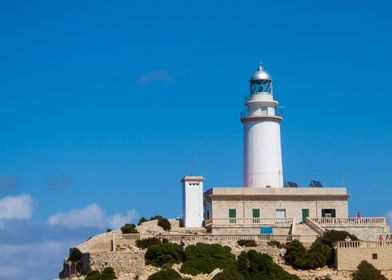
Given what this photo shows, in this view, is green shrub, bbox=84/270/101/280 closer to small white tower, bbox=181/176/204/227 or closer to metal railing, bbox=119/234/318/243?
metal railing, bbox=119/234/318/243

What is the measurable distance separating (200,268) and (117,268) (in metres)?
3.79

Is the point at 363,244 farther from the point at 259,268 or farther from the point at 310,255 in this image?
the point at 259,268

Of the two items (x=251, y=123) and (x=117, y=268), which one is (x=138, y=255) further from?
(x=251, y=123)

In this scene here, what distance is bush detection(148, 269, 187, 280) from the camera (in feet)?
157

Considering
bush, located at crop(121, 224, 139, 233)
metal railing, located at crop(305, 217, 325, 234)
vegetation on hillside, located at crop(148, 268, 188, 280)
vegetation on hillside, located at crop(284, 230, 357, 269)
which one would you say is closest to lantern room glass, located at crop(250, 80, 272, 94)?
Result: metal railing, located at crop(305, 217, 325, 234)

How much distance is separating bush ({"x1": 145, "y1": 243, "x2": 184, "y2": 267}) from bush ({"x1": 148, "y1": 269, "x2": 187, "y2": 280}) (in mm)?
1197

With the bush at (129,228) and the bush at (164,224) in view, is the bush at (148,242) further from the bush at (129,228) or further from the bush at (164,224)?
the bush at (164,224)

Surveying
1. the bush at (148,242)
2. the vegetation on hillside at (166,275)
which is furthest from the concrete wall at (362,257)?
the bush at (148,242)

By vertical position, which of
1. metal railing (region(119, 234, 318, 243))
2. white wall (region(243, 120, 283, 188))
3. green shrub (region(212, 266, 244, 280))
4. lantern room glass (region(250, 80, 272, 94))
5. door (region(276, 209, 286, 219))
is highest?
lantern room glass (region(250, 80, 272, 94))

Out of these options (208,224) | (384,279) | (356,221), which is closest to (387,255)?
(384,279)

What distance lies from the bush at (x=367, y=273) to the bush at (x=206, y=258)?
18.1 ft

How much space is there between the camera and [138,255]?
50156mm

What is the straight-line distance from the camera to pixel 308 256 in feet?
164

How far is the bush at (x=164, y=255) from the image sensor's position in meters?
49.6
